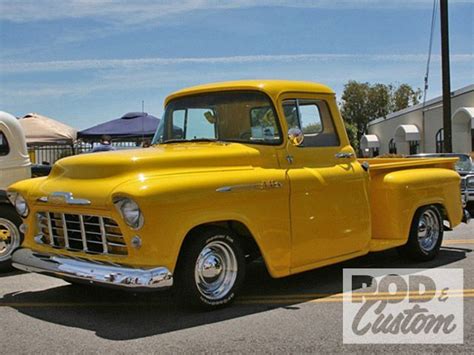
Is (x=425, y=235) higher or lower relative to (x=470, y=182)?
lower

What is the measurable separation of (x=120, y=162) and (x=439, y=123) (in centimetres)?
2951

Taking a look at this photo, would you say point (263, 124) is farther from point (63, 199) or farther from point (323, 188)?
point (63, 199)

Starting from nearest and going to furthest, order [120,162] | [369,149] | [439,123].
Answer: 1. [120,162]
2. [439,123]
3. [369,149]

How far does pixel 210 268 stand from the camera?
5395mm

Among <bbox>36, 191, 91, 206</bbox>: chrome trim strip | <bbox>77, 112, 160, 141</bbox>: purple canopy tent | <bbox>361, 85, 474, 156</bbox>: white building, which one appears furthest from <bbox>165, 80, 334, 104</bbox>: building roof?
<bbox>361, 85, 474, 156</bbox>: white building

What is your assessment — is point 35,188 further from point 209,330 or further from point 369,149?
point 369,149

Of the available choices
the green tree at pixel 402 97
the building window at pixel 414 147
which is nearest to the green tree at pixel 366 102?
the green tree at pixel 402 97

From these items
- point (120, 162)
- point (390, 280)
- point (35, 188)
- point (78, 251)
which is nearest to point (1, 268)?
point (35, 188)

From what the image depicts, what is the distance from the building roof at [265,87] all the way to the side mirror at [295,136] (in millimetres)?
468

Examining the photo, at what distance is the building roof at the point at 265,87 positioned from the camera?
20.5 ft

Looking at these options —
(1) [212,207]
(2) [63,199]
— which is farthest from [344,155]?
(2) [63,199]

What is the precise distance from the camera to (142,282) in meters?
4.77

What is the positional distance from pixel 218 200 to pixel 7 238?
11.2 ft

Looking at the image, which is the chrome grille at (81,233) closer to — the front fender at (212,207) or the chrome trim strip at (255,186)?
the front fender at (212,207)
